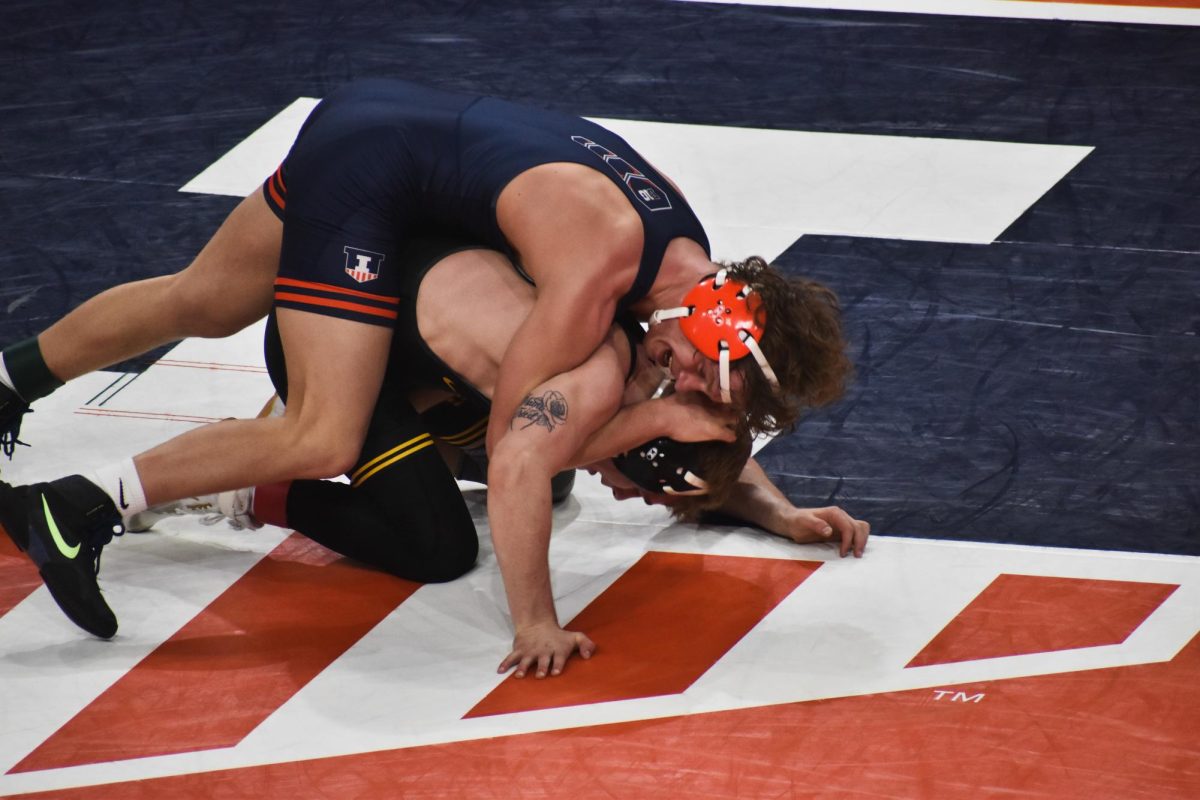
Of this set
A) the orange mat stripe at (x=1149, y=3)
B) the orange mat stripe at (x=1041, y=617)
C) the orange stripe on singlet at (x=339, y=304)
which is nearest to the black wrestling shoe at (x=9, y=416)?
the orange stripe on singlet at (x=339, y=304)

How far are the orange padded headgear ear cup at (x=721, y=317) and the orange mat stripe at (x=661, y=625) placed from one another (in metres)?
0.61

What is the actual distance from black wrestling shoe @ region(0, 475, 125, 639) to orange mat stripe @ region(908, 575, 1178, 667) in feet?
5.82

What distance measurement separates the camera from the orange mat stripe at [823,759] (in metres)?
2.98

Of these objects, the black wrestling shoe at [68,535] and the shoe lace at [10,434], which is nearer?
the black wrestling shoe at [68,535]

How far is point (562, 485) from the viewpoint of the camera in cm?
402

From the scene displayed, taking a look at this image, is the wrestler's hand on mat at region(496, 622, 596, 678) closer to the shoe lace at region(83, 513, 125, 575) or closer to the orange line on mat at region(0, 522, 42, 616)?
the shoe lace at region(83, 513, 125, 575)

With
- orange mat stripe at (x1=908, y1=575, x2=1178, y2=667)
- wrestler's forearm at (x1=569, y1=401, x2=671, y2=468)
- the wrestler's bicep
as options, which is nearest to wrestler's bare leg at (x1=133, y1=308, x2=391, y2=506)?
the wrestler's bicep

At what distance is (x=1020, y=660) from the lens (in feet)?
11.1

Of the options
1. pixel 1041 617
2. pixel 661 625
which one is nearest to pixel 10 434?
pixel 661 625

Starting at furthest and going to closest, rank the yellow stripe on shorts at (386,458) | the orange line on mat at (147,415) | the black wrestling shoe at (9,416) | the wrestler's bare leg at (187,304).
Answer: the orange line on mat at (147,415), the black wrestling shoe at (9,416), the wrestler's bare leg at (187,304), the yellow stripe on shorts at (386,458)

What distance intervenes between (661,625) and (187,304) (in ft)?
4.69

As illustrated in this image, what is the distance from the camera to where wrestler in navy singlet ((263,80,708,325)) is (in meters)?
3.56

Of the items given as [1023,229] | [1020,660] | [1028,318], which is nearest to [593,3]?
[1023,229]

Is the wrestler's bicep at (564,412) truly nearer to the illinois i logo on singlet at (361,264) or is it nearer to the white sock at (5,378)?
the illinois i logo on singlet at (361,264)
